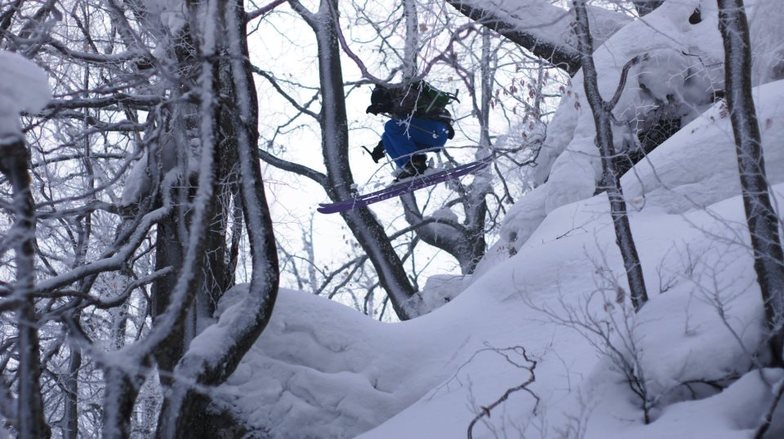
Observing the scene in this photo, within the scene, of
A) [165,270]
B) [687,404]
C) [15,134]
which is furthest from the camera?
[165,270]

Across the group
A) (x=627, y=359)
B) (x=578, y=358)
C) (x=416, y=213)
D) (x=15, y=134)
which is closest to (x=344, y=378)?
(x=578, y=358)

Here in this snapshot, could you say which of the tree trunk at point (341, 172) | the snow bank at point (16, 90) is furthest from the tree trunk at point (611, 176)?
the tree trunk at point (341, 172)

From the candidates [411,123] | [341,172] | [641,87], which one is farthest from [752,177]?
[341,172]

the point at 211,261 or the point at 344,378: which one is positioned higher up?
the point at 211,261

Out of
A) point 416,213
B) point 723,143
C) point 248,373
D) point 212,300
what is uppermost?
point 416,213

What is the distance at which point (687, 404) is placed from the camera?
147 inches

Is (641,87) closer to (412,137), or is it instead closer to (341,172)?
(412,137)

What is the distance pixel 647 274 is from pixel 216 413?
9.28ft

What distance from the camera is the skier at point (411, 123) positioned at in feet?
25.3

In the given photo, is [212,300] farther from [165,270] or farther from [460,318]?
[460,318]

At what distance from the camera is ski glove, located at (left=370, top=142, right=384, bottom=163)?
327 inches

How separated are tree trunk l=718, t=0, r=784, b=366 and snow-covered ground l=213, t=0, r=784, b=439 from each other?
103mm

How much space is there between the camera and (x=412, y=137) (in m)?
8.27

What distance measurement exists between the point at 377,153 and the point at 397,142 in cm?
26
